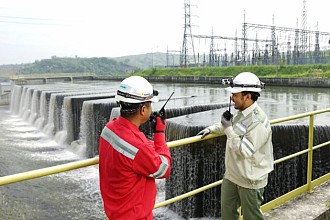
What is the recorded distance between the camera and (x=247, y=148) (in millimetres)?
2521

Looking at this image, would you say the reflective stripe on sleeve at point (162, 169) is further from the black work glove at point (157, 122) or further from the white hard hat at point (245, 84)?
the white hard hat at point (245, 84)

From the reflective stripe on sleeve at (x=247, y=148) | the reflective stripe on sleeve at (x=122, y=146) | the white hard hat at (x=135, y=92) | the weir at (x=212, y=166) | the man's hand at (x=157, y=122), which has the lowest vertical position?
the weir at (x=212, y=166)

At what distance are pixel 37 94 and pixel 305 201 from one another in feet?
60.5

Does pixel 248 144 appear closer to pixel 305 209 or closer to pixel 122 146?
pixel 122 146

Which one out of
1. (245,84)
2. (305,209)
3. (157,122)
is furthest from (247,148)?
(305,209)

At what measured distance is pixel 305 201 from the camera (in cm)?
386

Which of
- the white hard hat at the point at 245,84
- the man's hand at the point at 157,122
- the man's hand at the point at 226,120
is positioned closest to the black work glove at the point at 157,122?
the man's hand at the point at 157,122

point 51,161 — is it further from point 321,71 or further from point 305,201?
point 321,71

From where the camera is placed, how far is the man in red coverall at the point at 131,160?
70.5 inches

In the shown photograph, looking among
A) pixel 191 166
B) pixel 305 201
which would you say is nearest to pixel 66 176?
pixel 191 166

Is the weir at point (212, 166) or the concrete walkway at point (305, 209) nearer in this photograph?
the concrete walkway at point (305, 209)

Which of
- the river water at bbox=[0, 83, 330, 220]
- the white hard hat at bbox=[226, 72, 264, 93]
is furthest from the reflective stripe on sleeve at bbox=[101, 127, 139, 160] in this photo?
the river water at bbox=[0, 83, 330, 220]

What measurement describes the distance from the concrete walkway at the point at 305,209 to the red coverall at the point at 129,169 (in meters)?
1.99

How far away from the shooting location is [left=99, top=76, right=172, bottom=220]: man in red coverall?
1.79m
